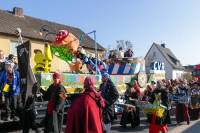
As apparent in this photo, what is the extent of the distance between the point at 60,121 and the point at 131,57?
7645 mm

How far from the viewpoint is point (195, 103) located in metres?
10.6

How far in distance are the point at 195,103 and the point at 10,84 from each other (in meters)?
7.46

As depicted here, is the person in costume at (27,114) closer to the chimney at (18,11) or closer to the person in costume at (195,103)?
the person in costume at (195,103)

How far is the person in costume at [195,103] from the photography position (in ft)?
34.6

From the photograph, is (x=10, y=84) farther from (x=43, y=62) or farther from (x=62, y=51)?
(x=62, y=51)

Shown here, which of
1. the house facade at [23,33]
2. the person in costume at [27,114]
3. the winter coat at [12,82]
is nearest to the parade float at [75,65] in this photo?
the winter coat at [12,82]

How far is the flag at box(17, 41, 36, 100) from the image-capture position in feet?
22.3

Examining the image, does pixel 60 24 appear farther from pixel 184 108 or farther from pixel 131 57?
pixel 184 108

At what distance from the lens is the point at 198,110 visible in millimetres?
10859

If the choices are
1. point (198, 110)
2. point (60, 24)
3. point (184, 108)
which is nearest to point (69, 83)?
point (184, 108)

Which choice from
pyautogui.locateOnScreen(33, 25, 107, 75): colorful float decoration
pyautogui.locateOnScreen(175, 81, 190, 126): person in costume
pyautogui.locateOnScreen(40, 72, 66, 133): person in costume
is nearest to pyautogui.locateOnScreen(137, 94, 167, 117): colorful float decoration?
pyautogui.locateOnScreen(40, 72, 66, 133): person in costume

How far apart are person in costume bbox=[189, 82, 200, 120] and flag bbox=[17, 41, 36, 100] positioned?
22.3 ft

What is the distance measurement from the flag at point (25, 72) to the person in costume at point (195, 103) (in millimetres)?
6800

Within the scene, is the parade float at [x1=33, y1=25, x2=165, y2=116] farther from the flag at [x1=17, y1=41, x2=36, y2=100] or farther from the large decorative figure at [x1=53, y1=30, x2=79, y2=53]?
the flag at [x1=17, y1=41, x2=36, y2=100]
